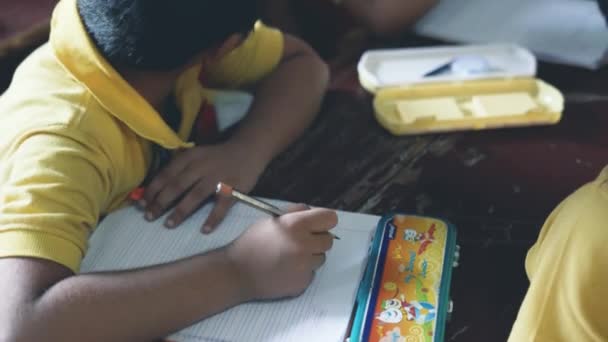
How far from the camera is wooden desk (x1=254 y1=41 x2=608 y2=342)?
2.09ft

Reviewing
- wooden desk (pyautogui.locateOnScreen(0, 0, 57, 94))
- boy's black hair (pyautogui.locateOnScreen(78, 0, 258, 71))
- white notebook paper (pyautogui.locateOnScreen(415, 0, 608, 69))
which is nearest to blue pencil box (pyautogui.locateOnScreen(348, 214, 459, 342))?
boy's black hair (pyautogui.locateOnScreen(78, 0, 258, 71))

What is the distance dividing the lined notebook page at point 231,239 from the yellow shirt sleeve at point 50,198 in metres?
0.04

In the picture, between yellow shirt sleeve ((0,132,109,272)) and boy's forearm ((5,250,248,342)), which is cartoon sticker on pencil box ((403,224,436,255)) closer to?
boy's forearm ((5,250,248,342))

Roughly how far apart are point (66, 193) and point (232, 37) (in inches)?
8.8

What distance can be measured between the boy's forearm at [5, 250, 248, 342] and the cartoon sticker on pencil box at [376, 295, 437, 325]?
5.0 inches

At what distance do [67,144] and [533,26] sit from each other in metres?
0.70

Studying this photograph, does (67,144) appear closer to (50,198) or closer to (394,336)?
(50,198)

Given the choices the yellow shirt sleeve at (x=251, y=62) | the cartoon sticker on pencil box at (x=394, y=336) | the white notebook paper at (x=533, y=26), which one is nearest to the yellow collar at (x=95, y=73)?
the yellow shirt sleeve at (x=251, y=62)

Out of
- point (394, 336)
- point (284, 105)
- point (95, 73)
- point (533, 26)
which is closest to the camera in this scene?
point (394, 336)

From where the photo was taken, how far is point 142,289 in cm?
59

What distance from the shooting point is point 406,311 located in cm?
57

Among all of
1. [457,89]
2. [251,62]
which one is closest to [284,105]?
[251,62]

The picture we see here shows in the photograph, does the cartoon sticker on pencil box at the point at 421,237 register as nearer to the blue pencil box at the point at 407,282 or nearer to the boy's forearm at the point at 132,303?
the blue pencil box at the point at 407,282

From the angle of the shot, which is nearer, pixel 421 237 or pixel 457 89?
pixel 421 237
